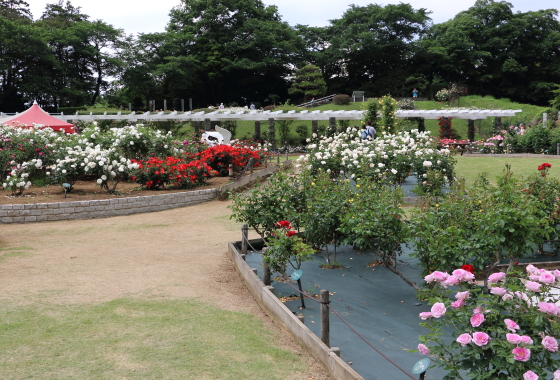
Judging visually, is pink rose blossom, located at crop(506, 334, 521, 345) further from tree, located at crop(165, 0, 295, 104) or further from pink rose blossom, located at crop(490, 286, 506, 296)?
tree, located at crop(165, 0, 295, 104)

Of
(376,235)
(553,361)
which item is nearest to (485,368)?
(553,361)

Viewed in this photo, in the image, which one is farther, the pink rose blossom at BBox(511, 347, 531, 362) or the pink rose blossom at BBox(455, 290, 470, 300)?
the pink rose blossom at BBox(455, 290, 470, 300)

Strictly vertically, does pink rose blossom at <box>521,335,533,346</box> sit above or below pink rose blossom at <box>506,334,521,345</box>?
below

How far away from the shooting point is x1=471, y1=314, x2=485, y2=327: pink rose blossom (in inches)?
105

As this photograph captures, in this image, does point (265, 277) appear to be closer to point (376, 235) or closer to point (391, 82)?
point (376, 235)

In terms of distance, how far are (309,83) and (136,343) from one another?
39485mm

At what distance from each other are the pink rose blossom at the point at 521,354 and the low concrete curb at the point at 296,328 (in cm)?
124

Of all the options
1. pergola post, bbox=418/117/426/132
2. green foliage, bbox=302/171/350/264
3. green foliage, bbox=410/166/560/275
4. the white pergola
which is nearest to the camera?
green foliage, bbox=410/166/560/275

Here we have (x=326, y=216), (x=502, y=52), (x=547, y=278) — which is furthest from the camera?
(x=502, y=52)

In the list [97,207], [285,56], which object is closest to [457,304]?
[97,207]

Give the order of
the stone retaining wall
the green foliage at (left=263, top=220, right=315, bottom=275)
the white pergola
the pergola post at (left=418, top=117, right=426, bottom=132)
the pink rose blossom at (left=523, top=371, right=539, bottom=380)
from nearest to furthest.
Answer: the pink rose blossom at (left=523, top=371, right=539, bottom=380) → the green foliage at (left=263, top=220, right=315, bottom=275) → the stone retaining wall → the white pergola → the pergola post at (left=418, top=117, right=426, bottom=132)

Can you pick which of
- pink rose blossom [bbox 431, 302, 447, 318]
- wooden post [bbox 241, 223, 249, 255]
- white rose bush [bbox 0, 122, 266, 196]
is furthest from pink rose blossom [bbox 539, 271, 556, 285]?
white rose bush [bbox 0, 122, 266, 196]

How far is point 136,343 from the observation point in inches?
179

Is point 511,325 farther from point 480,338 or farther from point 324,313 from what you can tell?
point 324,313
